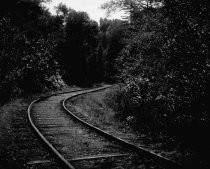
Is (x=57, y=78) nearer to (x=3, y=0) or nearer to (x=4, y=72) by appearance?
(x=3, y=0)

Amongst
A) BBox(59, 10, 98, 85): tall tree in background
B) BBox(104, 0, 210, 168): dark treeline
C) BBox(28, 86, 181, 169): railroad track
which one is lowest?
BBox(28, 86, 181, 169): railroad track

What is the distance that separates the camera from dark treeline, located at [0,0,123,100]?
21.1 meters

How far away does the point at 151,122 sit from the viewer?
35.9 ft

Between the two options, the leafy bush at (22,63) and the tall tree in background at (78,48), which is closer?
the leafy bush at (22,63)

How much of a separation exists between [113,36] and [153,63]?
150ft

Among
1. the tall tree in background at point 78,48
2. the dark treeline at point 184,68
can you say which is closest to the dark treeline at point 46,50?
the tall tree in background at point 78,48

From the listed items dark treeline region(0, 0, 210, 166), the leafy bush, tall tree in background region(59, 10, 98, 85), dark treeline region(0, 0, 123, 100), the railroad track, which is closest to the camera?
the railroad track

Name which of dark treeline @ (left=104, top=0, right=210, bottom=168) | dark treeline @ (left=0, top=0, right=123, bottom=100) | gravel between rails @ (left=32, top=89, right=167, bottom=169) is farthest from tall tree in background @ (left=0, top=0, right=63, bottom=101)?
dark treeline @ (left=104, top=0, right=210, bottom=168)

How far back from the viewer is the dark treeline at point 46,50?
21109 millimetres

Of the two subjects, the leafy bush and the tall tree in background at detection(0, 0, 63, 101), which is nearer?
the leafy bush

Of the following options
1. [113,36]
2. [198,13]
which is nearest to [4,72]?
[198,13]

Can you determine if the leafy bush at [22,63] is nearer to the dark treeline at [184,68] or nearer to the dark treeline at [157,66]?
the dark treeline at [157,66]

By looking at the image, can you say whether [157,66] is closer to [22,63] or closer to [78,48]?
[22,63]

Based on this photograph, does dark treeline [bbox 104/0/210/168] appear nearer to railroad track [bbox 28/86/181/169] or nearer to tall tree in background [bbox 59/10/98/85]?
railroad track [bbox 28/86/181/169]
